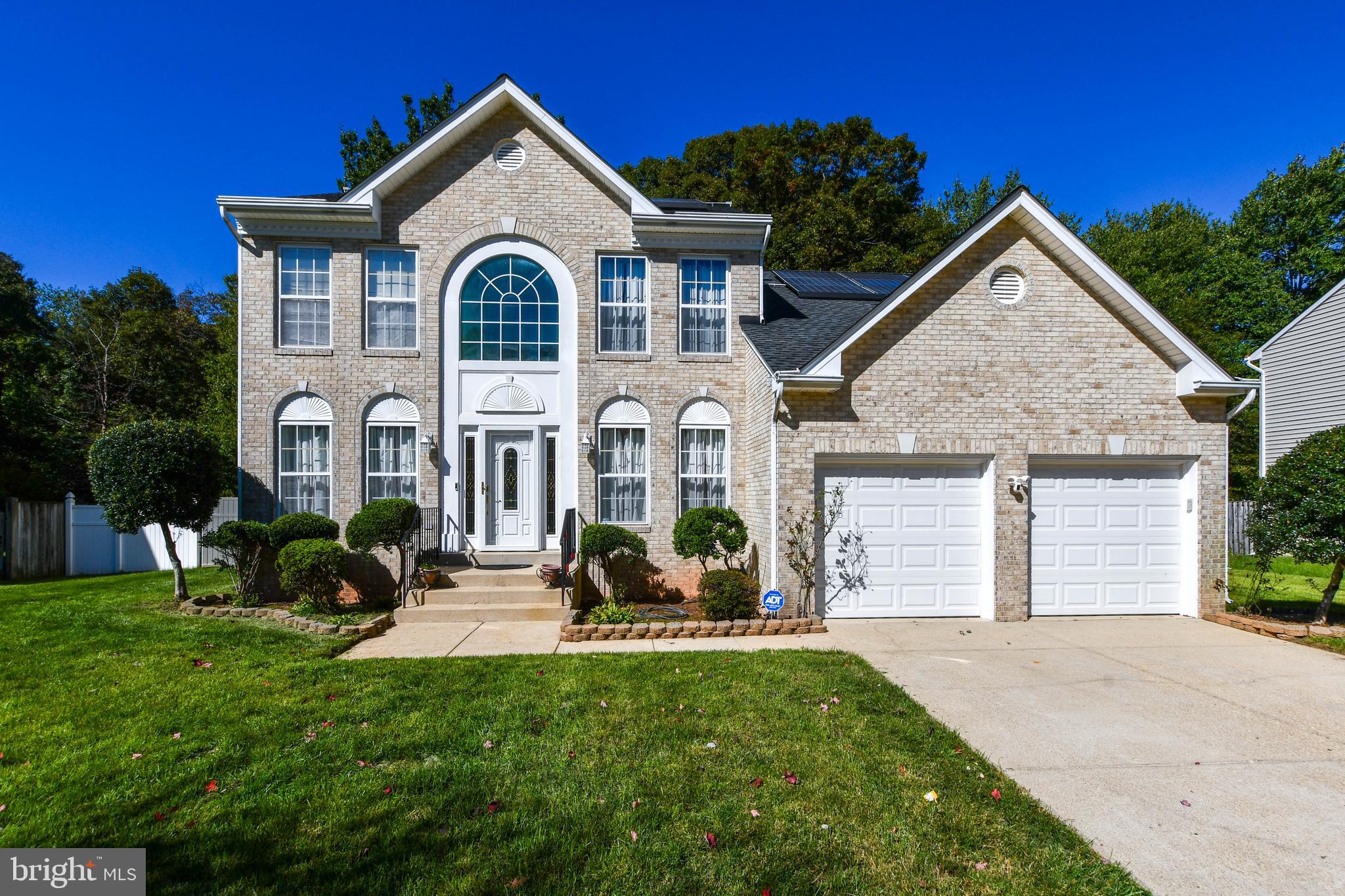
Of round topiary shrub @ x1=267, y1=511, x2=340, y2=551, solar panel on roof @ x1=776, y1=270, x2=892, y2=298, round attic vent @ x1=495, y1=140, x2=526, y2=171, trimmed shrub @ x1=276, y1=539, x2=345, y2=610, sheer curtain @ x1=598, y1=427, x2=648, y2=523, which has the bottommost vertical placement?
trimmed shrub @ x1=276, y1=539, x2=345, y2=610

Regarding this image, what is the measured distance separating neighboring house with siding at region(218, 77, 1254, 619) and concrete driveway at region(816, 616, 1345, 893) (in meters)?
A: 1.58

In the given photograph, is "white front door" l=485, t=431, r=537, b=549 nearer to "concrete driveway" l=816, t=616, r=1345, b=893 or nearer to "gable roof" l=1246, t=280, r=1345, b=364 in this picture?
"concrete driveway" l=816, t=616, r=1345, b=893

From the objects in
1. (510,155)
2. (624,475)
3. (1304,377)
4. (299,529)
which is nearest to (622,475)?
(624,475)

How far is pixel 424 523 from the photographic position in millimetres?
10602

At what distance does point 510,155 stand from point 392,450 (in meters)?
5.55

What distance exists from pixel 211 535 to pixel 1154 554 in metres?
14.1

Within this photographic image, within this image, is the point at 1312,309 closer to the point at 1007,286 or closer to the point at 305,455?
the point at 1007,286

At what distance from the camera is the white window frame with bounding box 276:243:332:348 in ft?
35.3

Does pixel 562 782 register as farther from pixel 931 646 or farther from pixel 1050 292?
pixel 1050 292

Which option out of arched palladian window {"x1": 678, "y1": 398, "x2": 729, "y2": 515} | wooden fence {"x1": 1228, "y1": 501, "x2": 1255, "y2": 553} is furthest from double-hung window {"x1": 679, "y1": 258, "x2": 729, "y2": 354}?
wooden fence {"x1": 1228, "y1": 501, "x2": 1255, "y2": 553}

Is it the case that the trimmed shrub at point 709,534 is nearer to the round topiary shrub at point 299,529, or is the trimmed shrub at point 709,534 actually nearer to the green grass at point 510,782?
the green grass at point 510,782

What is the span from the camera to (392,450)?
11.0 meters

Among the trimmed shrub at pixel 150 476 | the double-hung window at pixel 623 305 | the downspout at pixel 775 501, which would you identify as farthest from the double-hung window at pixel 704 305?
the trimmed shrub at pixel 150 476

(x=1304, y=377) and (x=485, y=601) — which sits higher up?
(x=1304, y=377)
